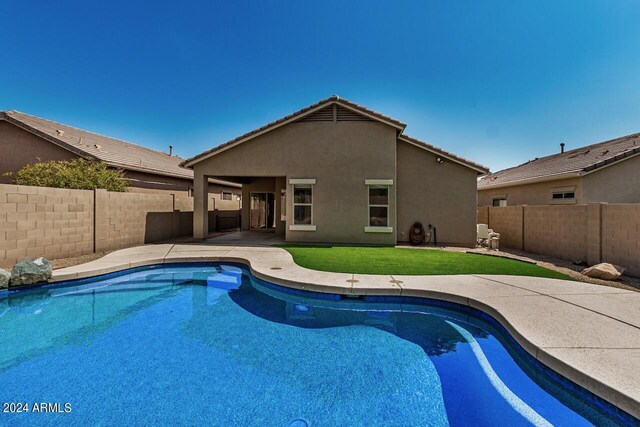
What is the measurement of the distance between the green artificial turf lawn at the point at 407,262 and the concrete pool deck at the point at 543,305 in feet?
2.04

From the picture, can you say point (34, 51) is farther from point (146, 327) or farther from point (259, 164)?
point (146, 327)

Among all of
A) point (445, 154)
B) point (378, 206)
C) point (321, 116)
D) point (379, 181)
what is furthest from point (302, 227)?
point (445, 154)

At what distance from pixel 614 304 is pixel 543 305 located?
4.76 ft

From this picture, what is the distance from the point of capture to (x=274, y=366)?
4.05 m

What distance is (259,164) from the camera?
13.4 meters

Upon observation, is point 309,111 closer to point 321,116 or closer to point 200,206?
point 321,116

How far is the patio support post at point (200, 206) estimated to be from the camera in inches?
536

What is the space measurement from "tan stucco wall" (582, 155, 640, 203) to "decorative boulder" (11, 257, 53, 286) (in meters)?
22.0

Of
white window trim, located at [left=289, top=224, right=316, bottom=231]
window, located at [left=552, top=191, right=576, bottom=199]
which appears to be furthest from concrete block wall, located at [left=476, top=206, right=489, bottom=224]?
white window trim, located at [left=289, top=224, right=316, bottom=231]

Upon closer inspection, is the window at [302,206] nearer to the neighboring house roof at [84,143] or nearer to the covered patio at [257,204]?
the covered patio at [257,204]

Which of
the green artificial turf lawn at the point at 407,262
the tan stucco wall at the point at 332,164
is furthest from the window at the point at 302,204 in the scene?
the green artificial turf lawn at the point at 407,262

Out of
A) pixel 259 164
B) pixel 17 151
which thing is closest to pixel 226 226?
pixel 259 164

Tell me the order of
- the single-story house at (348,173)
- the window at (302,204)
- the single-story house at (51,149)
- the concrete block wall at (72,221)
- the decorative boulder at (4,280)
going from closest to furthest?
the decorative boulder at (4,280), the concrete block wall at (72,221), the single-story house at (348,173), the window at (302,204), the single-story house at (51,149)

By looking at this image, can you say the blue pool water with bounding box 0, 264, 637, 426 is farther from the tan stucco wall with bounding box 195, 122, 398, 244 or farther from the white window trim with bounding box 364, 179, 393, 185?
the white window trim with bounding box 364, 179, 393, 185
